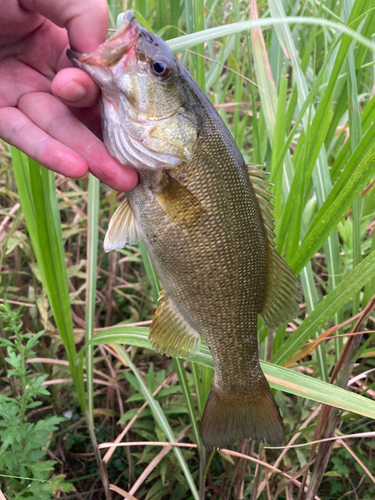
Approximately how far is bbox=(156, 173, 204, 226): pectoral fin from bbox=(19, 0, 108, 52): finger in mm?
394

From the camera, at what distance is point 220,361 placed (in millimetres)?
1111

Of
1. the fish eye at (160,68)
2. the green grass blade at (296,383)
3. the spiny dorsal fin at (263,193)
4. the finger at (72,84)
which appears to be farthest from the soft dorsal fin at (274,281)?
the finger at (72,84)

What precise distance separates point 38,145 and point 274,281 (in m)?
0.74

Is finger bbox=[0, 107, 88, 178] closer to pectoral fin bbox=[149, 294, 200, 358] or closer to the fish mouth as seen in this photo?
the fish mouth

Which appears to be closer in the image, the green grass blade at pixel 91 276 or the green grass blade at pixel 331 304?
the green grass blade at pixel 331 304

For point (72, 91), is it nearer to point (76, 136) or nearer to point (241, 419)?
point (76, 136)

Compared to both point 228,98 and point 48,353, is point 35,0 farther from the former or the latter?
point 228,98

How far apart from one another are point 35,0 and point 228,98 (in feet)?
6.19

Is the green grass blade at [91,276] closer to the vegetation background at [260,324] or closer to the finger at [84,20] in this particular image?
the vegetation background at [260,324]

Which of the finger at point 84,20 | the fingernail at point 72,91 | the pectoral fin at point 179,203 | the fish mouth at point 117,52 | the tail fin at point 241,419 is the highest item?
the finger at point 84,20

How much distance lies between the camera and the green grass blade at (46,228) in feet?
3.80

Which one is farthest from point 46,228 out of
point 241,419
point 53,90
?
point 241,419

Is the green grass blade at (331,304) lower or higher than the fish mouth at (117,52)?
lower

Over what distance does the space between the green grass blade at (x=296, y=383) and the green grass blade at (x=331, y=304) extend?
0.02 meters
